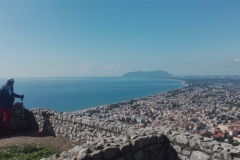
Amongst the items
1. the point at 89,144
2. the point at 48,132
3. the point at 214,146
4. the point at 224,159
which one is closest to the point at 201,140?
the point at 214,146

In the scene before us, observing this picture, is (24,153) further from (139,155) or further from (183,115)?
(183,115)

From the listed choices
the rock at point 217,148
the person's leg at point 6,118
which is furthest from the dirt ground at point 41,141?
the rock at point 217,148

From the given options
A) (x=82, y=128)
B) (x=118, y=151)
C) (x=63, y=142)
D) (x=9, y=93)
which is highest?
(x=9, y=93)

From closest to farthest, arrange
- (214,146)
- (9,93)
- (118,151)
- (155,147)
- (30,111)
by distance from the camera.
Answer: (118,151) → (214,146) → (155,147) → (9,93) → (30,111)

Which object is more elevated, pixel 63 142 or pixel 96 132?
pixel 96 132

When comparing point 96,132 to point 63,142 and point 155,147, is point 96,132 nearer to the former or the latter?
point 63,142

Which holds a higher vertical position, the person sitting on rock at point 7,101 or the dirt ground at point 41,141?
the person sitting on rock at point 7,101

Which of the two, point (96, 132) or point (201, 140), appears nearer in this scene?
point (201, 140)

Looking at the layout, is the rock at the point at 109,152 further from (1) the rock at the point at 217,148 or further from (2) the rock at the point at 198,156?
(1) the rock at the point at 217,148
